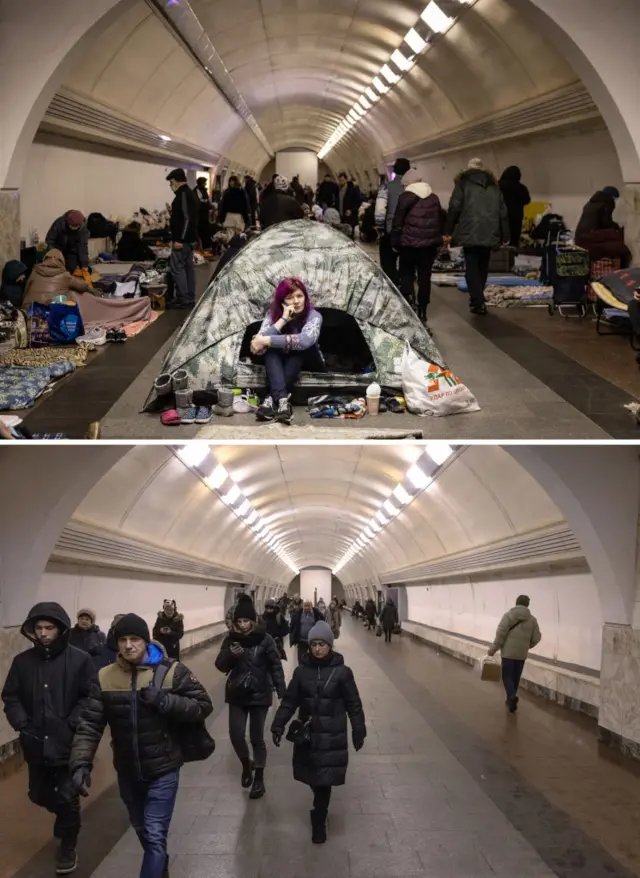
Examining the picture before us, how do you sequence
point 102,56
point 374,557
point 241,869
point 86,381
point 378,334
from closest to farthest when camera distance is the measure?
point 241,869 → point 374,557 → point 378,334 → point 86,381 → point 102,56

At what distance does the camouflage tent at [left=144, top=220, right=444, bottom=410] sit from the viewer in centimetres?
773

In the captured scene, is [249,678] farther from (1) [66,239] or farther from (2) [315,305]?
(1) [66,239]

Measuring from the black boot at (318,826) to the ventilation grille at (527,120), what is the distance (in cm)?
1167

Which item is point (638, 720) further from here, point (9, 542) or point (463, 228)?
point (463, 228)

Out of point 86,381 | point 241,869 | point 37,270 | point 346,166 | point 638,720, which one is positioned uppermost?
point 346,166

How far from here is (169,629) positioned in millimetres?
4246

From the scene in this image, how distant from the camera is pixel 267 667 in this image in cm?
450

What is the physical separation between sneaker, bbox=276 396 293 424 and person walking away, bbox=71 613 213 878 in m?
3.33

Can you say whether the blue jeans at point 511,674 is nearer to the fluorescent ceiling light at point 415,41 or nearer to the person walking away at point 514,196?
the person walking away at point 514,196

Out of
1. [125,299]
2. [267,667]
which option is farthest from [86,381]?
[267,667]

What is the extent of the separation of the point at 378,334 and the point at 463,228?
144 inches

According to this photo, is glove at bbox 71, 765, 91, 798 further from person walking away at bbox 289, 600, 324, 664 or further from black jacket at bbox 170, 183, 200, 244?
black jacket at bbox 170, 183, 200, 244

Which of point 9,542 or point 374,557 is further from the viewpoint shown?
point 374,557

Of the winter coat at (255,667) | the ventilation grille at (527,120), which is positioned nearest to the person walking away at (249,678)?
the winter coat at (255,667)
